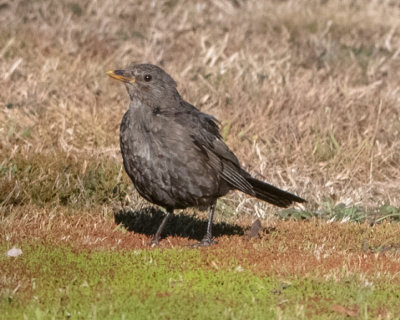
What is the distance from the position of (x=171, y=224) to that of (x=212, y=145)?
1238mm

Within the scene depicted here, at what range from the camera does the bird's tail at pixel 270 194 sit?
6973mm

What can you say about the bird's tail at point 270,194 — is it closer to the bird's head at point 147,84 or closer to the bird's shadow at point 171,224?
the bird's shadow at point 171,224

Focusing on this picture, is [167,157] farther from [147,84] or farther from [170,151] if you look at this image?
[147,84]

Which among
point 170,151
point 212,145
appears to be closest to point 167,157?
point 170,151

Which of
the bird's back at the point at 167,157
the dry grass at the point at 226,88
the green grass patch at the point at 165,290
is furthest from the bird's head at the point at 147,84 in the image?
the green grass patch at the point at 165,290

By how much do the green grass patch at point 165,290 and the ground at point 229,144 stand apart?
0.01 meters

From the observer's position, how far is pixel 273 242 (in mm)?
6477

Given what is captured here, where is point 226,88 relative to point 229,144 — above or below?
above

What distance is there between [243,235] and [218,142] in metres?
0.91

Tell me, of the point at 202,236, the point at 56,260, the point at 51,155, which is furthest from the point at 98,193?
the point at 56,260

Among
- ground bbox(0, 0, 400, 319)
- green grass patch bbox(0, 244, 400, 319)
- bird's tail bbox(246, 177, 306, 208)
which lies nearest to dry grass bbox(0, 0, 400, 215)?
ground bbox(0, 0, 400, 319)

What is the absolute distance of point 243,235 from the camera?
6.88 metres

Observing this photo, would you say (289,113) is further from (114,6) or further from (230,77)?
(114,6)

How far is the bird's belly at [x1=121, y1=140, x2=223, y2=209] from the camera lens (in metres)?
6.29
